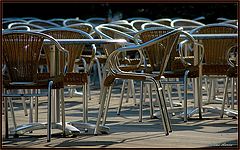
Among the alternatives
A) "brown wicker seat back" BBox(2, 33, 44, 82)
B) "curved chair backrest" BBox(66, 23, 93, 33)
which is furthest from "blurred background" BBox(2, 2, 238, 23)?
"brown wicker seat back" BBox(2, 33, 44, 82)

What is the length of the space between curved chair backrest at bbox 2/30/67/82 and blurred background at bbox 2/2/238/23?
9.54 metres

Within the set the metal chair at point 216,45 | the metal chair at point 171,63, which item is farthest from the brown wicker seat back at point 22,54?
the metal chair at point 216,45

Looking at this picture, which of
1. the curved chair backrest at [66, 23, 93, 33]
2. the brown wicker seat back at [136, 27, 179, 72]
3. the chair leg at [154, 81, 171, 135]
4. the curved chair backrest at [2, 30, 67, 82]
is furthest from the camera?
the curved chair backrest at [66, 23, 93, 33]

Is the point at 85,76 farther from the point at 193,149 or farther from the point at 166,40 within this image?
the point at 193,149

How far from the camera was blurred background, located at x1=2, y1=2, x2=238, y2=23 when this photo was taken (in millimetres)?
14031

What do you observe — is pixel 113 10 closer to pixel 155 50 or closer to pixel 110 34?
pixel 110 34

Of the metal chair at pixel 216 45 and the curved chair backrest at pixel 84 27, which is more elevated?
the curved chair backrest at pixel 84 27

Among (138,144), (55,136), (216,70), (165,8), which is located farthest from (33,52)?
(165,8)

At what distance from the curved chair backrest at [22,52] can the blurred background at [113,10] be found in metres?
9.54

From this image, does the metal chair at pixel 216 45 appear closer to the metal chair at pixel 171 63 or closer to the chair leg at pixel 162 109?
the metal chair at pixel 171 63

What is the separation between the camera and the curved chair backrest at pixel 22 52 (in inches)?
170

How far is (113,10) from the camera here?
14227 millimetres

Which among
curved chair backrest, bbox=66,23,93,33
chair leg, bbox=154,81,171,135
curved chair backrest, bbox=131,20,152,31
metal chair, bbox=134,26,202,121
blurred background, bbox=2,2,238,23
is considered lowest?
chair leg, bbox=154,81,171,135

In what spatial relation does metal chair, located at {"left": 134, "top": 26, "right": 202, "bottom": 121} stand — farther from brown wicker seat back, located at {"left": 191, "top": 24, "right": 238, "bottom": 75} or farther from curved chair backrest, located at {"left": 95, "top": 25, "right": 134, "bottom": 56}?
brown wicker seat back, located at {"left": 191, "top": 24, "right": 238, "bottom": 75}
